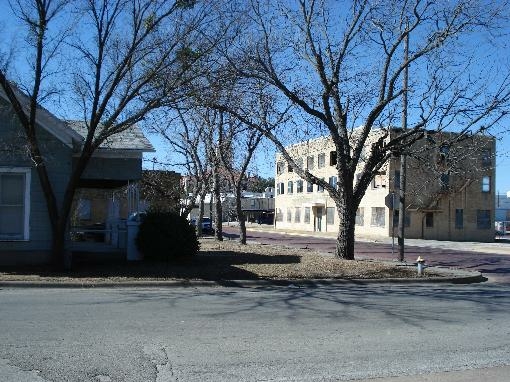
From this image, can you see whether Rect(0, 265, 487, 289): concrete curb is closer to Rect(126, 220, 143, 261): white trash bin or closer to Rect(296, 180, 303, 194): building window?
Rect(126, 220, 143, 261): white trash bin

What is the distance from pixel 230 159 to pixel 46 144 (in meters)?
13.5

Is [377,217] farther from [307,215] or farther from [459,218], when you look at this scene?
[307,215]

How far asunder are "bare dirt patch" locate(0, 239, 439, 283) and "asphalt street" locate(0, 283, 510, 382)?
1750 mm

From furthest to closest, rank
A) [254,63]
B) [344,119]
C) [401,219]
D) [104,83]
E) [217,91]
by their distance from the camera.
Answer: [401,219]
[344,119]
[254,63]
[217,91]
[104,83]

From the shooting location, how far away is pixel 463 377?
237 inches

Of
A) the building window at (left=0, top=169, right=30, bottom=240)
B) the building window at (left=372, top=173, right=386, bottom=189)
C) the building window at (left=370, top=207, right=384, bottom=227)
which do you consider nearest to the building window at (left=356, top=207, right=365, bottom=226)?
the building window at (left=370, top=207, right=384, bottom=227)

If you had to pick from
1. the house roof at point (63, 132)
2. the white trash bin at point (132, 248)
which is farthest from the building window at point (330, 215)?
the house roof at point (63, 132)

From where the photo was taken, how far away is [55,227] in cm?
1435

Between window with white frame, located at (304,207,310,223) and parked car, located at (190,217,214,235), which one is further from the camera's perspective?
window with white frame, located at (304,207,310,223)

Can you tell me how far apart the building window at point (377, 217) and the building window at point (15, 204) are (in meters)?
37.6

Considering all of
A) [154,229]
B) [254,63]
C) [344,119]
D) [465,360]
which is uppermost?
[254,63]

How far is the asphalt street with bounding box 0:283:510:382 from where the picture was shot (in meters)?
6.10

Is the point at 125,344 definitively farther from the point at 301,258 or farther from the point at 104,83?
the point at 301,258

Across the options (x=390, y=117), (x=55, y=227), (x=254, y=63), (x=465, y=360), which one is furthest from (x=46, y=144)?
(x=465, y=360)
